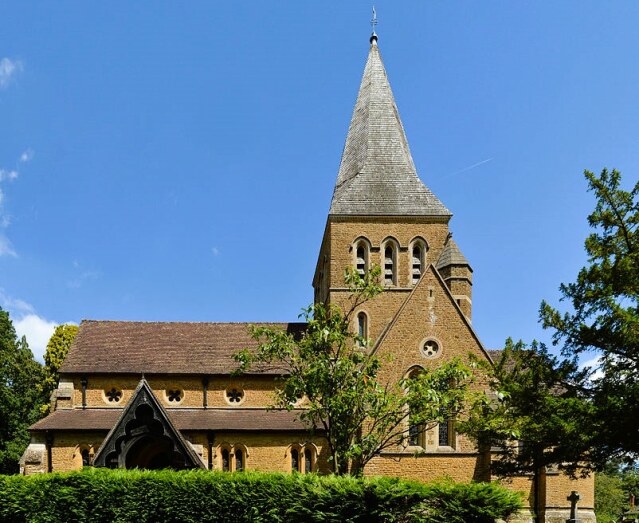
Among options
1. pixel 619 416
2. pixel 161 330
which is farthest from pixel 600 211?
pixel 161 330

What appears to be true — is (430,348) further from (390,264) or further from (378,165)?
(378,165)

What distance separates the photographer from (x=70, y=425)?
2145 centimetres

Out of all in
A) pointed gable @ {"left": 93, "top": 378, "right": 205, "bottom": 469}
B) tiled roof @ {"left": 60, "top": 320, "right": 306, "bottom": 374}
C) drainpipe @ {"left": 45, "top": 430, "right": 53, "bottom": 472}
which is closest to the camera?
pointed gable @ {"left": 93, "top": 378, "right": 205, "bottom": 469}

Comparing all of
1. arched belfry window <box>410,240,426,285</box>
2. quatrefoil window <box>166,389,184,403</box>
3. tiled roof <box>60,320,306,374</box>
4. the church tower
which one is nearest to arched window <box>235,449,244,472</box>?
tiled roof <box>60,320,306,374</box>

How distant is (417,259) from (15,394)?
31.4 meters

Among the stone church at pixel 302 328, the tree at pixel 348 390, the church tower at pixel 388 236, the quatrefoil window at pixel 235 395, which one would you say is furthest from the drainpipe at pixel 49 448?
the church tower at pixel 388 236

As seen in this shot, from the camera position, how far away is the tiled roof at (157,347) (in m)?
23.9

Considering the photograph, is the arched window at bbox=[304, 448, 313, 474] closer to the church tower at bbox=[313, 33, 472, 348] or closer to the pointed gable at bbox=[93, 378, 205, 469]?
the pointed gable at bbox=[93, 378, 205, 469]

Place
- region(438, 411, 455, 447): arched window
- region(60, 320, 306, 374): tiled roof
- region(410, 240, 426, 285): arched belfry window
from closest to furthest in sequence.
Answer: region(438, 411, 455, 447): arched window < region(60, 320, 306, 374): tiled roof < region(410, 240, 426, 285): arched belfry window

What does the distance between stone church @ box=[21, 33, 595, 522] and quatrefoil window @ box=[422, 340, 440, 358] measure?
0.05 m

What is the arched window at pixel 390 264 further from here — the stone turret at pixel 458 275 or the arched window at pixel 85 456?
the arched window at pixel 85 456

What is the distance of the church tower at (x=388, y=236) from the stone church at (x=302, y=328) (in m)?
0.06

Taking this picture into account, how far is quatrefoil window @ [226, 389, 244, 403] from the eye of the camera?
79.2 ft

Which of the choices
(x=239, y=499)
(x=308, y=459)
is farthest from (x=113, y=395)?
(x=239, y=499)
